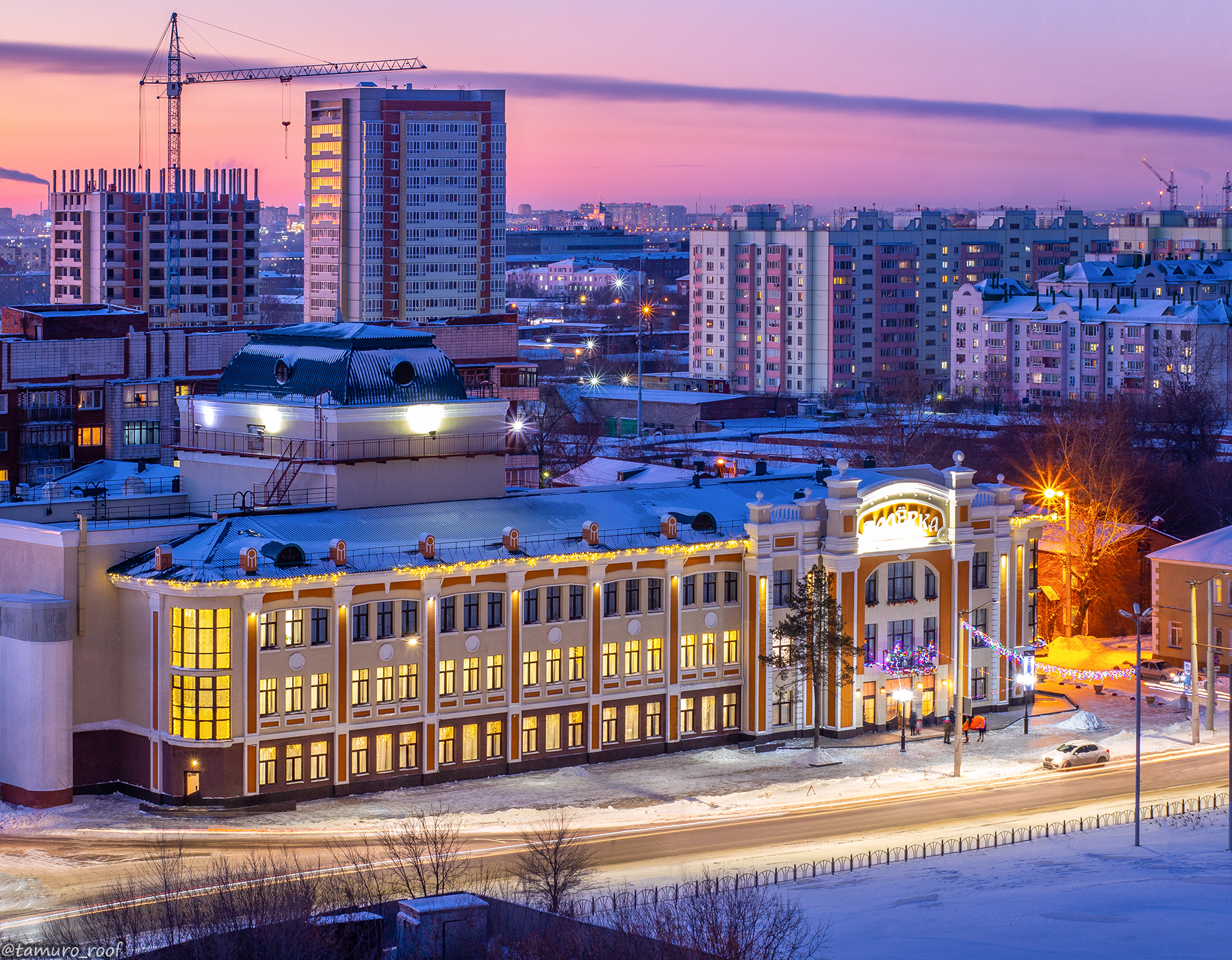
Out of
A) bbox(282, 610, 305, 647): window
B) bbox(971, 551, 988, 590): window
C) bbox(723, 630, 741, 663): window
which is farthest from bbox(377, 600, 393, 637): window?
bbox(971, 551, 988, 590): window

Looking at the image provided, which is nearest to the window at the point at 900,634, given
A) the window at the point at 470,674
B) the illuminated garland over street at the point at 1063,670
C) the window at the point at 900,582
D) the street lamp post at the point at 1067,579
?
the window at the point at 900,582

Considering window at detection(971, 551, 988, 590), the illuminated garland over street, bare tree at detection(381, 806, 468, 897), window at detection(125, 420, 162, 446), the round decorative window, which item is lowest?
bare tree at detection(381, 806, 468, 897)

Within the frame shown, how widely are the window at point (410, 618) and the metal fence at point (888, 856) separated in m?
17.2

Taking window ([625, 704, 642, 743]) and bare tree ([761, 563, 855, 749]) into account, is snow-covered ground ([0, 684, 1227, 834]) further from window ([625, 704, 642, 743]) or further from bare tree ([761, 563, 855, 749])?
bare tree ([761, 563, 855, 749])

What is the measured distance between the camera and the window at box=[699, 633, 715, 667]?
284 feet

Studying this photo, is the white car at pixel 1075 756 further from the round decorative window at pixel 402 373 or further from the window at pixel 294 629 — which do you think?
the round decorative window at pixel 402 373

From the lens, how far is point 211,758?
7581cm

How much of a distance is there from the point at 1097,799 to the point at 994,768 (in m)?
5.22

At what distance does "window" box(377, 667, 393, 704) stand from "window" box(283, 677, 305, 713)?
297cm

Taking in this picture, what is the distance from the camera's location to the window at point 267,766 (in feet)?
251

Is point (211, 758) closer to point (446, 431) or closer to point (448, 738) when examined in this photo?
point (448, 738)

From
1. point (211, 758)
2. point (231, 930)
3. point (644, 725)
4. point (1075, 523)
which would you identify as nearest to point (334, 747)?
point (211, 758)

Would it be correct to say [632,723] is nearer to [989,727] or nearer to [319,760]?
[319,760]

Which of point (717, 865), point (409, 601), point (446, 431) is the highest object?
point (446, 431)
